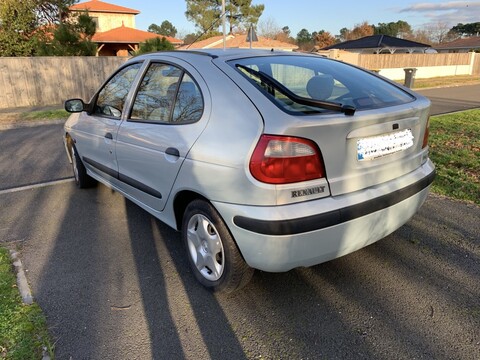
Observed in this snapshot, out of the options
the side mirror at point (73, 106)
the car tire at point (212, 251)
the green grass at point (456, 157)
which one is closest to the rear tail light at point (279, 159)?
the car tire at point (212, 251)

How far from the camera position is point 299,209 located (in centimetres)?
226

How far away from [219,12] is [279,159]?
50715mm

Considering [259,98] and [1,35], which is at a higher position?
[1,35]

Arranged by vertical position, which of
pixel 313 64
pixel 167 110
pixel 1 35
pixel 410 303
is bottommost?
pixel 410 303

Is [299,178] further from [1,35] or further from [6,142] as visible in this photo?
[1,35]

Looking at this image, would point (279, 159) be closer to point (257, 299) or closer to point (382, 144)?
point (382, 144)

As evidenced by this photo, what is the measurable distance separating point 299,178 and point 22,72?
14838 millimetres

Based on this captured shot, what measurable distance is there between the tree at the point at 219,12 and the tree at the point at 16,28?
32936mm

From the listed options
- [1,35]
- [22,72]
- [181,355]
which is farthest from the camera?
[1,35]

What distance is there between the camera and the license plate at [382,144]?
2.46 meters

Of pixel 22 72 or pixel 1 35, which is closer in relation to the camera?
pixel 22 72

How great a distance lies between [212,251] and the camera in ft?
8.99

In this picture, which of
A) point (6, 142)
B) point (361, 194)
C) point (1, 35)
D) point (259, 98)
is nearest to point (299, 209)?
point (361, 194)

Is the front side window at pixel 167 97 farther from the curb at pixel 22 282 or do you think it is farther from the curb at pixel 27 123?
the curb at pixel 27 123
